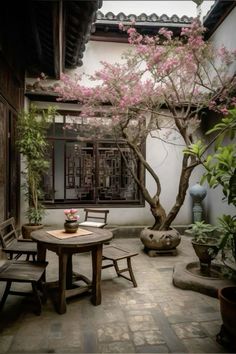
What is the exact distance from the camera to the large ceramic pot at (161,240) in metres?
4.71

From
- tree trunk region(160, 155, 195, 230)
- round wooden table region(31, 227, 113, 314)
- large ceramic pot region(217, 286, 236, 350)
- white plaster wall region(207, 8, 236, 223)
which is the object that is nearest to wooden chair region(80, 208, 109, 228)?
tree trunk region(160, 155, 195, 230)

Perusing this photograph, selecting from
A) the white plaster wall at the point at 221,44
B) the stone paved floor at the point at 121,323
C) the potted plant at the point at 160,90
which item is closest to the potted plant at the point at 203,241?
the stone paved floor at the point at 121,323

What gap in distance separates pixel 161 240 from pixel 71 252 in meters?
2.32

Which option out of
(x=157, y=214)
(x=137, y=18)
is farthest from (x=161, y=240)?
(x=137, y=18)

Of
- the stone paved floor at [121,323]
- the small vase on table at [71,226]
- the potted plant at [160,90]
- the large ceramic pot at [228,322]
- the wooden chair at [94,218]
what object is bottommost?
the stone paved floor at [121,323]

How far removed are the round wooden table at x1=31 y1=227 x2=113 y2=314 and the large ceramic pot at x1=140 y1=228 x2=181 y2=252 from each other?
1734 millimetres

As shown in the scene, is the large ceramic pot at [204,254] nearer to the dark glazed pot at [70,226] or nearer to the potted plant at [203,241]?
the potted plant at [203,241]

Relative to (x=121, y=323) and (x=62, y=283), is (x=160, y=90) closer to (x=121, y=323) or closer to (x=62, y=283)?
(x=62, y=283)

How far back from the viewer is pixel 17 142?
4.90 m

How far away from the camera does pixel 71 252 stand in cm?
277

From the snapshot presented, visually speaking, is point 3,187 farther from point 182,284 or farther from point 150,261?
point 182,284

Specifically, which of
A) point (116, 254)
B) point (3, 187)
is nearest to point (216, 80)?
point (116, 254)

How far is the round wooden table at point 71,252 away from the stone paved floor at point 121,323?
0.38 feet

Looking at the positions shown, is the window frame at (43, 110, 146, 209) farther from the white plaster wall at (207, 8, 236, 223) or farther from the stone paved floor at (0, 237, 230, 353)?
the stone paved floor at (0, 237, 230, 353)
